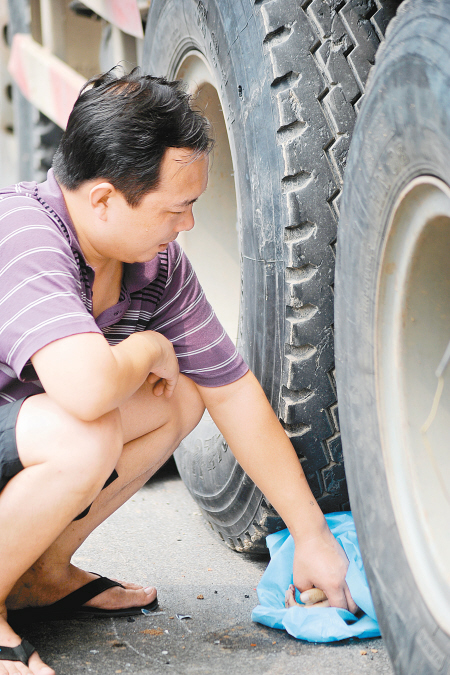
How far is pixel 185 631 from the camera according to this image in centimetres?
131

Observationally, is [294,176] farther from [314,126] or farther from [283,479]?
[283,479]

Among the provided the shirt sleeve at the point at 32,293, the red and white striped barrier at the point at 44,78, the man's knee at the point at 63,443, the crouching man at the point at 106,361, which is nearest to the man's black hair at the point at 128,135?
the crouching man at the point at 106,361

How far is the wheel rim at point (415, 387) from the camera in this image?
3.18 feet

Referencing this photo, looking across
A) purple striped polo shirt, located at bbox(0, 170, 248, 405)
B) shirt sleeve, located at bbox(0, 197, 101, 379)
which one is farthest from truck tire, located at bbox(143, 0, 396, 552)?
shirt sleeve, located at bbox(0, 197, 101, 379)

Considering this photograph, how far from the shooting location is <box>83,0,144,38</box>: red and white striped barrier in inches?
88.5

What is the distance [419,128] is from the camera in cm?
85

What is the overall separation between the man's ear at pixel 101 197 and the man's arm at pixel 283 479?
423mm

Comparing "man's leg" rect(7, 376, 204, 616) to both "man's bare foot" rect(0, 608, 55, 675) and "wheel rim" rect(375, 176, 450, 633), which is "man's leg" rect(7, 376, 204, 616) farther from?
"wheel rim" rect(375, 176, 450, 633)

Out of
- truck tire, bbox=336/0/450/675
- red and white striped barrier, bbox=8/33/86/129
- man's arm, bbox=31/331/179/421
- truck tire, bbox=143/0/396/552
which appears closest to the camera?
truck tire, bbox=336/0/450/675

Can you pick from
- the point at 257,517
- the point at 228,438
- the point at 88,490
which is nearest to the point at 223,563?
the point at 257,517

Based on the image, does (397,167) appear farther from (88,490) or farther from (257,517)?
(257,517)

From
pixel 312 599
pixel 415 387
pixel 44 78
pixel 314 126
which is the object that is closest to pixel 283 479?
pixel 312 599

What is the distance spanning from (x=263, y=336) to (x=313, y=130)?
15.7 inches

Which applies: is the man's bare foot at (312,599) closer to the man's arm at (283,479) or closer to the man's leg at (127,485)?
the man's arm at (283,479)
